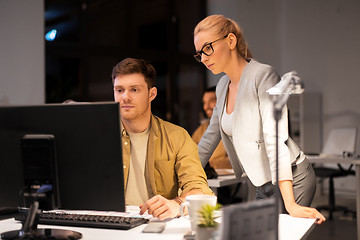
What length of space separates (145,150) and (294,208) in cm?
69

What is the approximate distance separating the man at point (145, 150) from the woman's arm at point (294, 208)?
336 mm

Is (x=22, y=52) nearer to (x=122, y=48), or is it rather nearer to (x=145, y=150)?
(x=122, y=48)

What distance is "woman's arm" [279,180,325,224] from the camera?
161 cm

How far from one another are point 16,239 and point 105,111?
482 mm

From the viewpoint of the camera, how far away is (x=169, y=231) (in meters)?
1.45

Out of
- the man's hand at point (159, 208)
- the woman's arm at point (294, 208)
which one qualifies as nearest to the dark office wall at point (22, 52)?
the man's hand at point (159, 208)

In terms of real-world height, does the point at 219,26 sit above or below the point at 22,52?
below

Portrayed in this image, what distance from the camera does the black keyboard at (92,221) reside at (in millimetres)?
1496

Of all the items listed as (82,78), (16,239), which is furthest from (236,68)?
(82,78)

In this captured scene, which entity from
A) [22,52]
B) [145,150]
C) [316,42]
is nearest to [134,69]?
[145,150]

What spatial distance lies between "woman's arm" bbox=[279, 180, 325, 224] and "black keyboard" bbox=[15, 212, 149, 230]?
543mm

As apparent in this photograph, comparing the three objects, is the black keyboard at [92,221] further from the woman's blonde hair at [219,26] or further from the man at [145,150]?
the woman's blonde hair at [219,26]

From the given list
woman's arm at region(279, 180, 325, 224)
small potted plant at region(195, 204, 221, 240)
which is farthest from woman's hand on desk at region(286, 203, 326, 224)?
small potted plant at region(195, 204, 221, 240)

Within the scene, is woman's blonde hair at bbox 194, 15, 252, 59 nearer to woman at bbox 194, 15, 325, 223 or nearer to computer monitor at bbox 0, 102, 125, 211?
woman at bbox 194, 15, 325, 223
